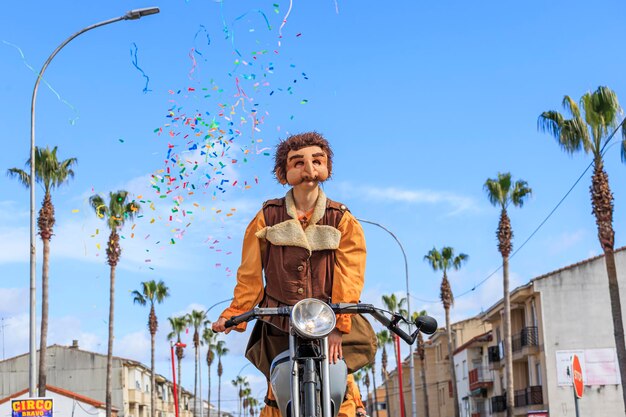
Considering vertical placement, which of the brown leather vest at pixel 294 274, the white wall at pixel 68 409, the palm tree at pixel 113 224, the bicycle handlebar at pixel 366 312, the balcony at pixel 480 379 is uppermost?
the palm tree at pixel 113 224

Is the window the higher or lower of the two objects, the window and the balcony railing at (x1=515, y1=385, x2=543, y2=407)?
the higher

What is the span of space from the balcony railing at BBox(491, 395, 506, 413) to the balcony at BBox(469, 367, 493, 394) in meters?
4.56

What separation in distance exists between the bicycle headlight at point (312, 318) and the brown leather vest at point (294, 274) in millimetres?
1179

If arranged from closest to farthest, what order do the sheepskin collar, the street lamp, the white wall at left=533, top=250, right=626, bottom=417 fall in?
the sheepskin collar < the street lamp < the white wall at left=533, top=250, right=626, bottom=417

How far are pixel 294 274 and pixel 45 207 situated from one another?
37.5 metres

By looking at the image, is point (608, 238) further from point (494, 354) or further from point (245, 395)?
point (245, 395)

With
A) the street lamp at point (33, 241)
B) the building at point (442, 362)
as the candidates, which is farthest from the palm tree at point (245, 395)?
the street lamp at point (33, 241)

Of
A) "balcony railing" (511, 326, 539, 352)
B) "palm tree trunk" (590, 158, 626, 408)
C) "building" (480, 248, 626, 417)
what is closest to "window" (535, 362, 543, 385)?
"building" (480, 248, 626, 417)

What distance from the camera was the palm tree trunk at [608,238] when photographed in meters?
31.4

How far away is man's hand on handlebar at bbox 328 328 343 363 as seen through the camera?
19.5 feet

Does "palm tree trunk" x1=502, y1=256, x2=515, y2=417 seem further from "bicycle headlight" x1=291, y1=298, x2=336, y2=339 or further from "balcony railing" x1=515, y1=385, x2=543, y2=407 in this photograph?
"bicycle headlight" x1=291, y1=298, x2=336, y2=339

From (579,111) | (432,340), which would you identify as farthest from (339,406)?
(432,340)

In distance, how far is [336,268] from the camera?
6531mm

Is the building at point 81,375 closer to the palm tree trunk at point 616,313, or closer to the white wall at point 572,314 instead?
the white wall at point 572,314
